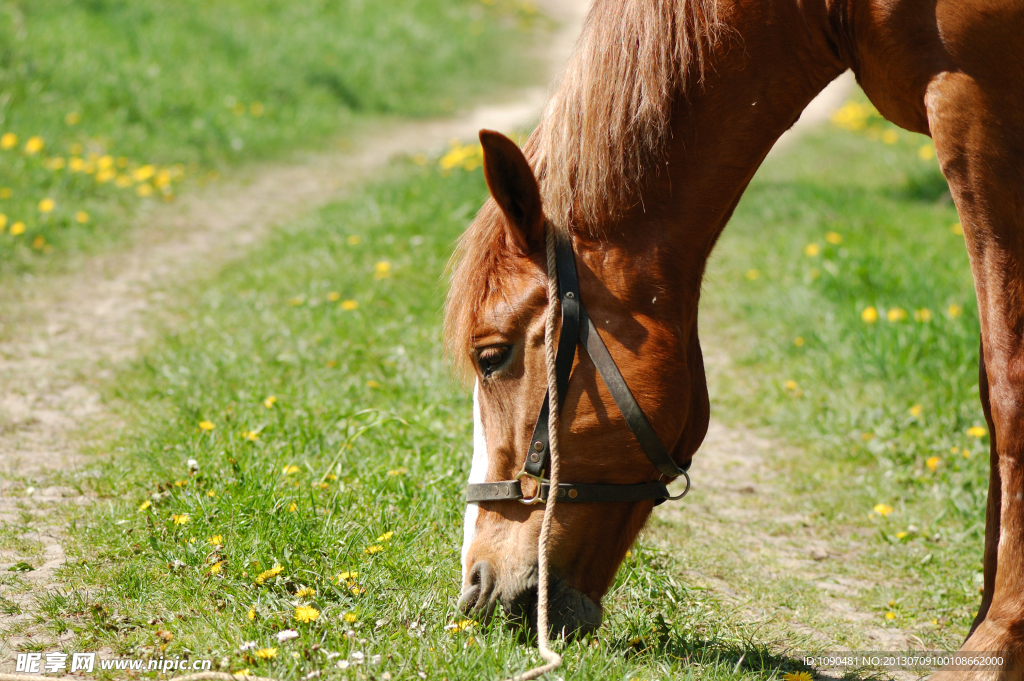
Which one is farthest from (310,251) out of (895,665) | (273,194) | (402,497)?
(895,665)

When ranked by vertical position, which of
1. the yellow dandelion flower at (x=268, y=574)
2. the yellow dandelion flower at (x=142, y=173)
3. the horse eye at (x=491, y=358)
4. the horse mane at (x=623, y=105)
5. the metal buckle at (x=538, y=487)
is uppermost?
the yellow dandelion flower at (x=142, y=173)

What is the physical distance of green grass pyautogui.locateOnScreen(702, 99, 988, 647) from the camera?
3.01 metres

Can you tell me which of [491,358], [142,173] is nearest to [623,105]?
[491,358]

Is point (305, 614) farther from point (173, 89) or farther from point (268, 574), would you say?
point (173, 89)

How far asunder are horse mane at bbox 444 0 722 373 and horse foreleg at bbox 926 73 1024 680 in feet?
1.85

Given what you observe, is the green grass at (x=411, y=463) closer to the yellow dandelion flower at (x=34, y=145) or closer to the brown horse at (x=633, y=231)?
the brown horse at (x=633, y=231)

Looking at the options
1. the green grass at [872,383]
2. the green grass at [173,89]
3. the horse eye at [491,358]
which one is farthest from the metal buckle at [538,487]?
the green grass at [173,89]

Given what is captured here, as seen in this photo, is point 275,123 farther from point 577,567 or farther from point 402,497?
point 577,567

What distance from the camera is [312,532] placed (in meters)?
2.43

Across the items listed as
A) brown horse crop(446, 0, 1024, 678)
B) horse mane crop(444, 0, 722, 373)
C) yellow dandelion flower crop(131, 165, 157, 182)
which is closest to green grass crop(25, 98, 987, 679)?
brown horse crop(446, 0, 1024, 678)

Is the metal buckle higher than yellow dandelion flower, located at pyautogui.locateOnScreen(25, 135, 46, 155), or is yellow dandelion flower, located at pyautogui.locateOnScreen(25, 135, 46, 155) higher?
yellow dandelion flower, located at pyautogui.locateOnScreen(25, 135, 46, 155)

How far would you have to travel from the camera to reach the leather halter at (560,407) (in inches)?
77.3

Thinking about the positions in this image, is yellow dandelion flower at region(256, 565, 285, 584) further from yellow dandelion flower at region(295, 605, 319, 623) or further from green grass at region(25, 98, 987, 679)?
yellow dandelion flower at region(295, 605, 319, 623)

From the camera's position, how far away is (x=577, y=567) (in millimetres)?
2008
